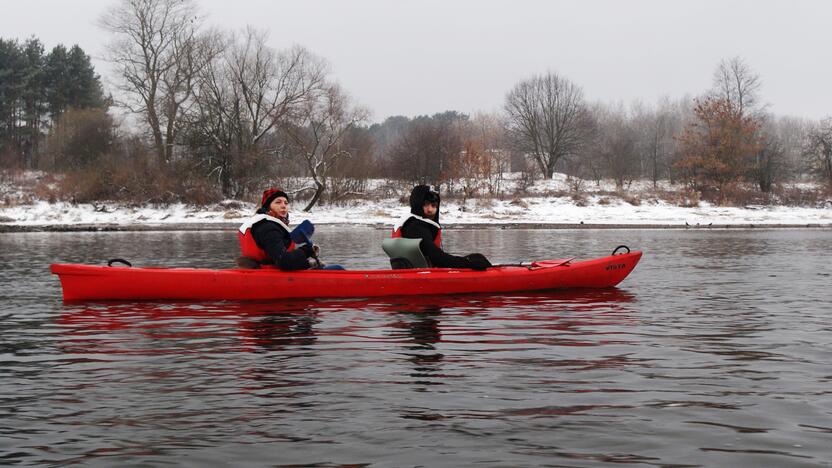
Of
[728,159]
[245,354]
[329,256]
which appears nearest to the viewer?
[245,354]

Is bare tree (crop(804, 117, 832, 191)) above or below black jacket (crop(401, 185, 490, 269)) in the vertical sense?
above

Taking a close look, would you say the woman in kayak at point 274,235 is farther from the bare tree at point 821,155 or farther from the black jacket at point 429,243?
the bare tree at point 821,155

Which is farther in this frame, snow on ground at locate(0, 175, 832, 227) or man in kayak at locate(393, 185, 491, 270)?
snow on ground at locate(0, 175, 832, 227)

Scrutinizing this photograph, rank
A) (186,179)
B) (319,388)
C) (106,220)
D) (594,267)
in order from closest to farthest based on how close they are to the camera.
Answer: (319,388) → (594,267) → (106,220) → (186,179)

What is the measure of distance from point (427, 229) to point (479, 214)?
25218 millimetres

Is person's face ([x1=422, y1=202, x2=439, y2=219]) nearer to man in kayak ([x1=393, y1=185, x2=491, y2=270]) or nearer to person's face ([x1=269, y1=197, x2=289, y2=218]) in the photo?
man in kayak ([x1=393, y1=185, x2=491, y2=270])

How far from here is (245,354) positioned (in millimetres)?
7141

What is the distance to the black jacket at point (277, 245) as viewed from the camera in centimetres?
998

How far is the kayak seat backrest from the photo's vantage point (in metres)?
10.7

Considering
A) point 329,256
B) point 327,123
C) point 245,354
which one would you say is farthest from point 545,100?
point 245,354

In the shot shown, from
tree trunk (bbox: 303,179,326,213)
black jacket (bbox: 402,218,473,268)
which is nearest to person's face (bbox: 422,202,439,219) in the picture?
black jacket (bbox: 402,218,473,268)

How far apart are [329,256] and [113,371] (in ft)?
39.0

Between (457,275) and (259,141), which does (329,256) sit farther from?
(259,141)

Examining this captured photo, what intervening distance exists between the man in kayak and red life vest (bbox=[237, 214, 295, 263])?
1.51 meters
